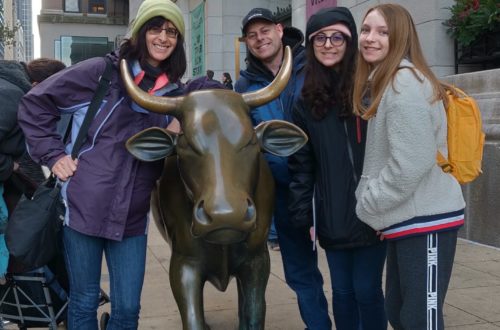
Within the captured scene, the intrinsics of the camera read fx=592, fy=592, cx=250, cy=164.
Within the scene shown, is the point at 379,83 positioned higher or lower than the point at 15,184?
higher

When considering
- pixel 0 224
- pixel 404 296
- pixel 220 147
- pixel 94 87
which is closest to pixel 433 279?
pixel 404 296

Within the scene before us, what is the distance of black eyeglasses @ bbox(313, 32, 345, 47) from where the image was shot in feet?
10.7

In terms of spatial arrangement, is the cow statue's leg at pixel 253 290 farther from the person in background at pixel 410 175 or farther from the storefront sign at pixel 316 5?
the storefront sign at pixel 316 5

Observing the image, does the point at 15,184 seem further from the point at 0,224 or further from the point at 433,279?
the point at 433,279

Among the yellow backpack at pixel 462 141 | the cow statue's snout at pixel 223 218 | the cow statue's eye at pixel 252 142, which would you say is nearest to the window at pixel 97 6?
the cow statue's eye at pixel 252 142

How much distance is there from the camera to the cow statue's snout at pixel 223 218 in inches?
99.0

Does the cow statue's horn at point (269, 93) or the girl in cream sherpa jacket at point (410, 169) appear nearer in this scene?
the girl in cream sherpa jacket at point (410, 169)

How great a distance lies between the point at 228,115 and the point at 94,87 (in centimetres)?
75

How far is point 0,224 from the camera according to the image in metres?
3.29

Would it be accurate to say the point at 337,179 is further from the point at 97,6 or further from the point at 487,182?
the point at 97,6

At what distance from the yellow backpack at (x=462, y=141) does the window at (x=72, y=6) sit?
1672 inches

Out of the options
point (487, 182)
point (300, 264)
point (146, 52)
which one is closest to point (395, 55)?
point (146, 52)

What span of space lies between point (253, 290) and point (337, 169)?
0.83 meters

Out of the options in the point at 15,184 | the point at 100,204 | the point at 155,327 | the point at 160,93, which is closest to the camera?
the point at 100,204
